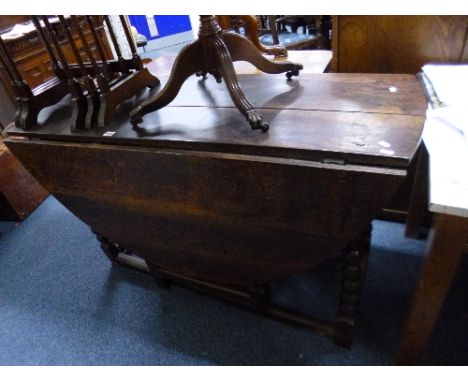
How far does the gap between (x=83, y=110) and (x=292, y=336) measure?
0.98 metres

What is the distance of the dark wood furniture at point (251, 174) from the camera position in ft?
2.19

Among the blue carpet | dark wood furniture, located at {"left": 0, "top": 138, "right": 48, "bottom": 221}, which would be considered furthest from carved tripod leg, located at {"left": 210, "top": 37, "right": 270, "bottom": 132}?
dark wood furniture, located at {"left": 0, "top": 138, "right": 48, "bottom": 221}

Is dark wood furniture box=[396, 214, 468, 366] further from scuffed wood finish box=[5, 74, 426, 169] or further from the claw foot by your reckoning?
the claw foot

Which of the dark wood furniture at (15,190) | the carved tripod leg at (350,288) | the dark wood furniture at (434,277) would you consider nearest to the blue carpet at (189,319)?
the carved tripod leg at (350,288)

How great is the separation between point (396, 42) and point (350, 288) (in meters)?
0.76

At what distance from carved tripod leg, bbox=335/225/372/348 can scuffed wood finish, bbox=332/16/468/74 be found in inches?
21.5

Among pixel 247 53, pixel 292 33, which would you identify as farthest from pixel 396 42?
pixel 292 33

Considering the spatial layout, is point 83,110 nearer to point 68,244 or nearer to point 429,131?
point 429,131

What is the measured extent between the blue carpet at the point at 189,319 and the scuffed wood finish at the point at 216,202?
25 centimetres

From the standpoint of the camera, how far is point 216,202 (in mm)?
806

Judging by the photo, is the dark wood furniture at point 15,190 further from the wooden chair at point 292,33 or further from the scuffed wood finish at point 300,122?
the wooden chair at point 292,33

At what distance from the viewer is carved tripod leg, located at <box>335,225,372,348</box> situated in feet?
2.70

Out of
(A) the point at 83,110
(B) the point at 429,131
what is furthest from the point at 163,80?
(B) the point at 429,131

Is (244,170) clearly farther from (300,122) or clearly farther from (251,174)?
(300,122)
